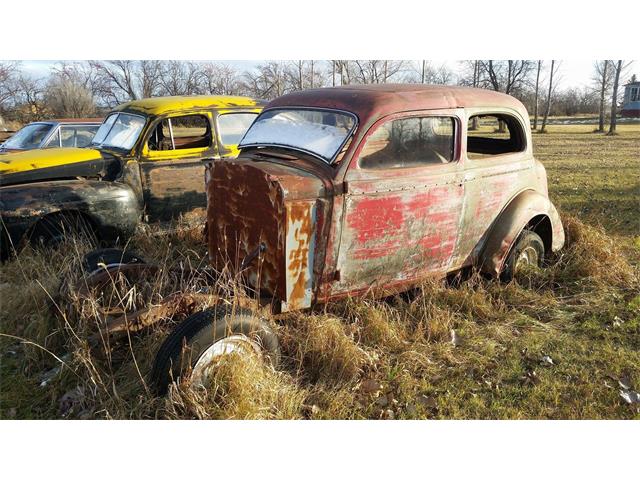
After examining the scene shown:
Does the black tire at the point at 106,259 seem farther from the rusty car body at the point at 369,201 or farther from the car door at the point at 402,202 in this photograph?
the car door at the point at 402,202

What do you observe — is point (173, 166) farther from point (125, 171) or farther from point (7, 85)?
point (7, 85)

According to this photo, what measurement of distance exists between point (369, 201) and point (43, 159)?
431 cm

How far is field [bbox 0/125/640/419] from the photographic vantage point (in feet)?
9.64

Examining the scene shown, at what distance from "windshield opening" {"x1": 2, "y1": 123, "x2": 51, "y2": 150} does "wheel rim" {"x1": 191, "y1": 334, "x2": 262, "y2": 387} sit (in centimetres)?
673

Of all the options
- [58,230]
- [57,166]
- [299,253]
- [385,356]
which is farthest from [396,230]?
[57,166]

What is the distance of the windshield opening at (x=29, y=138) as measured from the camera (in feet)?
25.6

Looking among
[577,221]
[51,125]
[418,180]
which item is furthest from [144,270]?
[51,125]

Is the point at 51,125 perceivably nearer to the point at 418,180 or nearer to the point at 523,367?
the point at 418,180

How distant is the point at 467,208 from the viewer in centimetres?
409

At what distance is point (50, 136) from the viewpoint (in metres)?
7.81

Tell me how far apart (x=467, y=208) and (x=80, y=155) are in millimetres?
4604

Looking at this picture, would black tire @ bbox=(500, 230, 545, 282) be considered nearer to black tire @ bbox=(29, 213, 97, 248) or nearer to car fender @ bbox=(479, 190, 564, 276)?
car fender @ bbox=(479, 190, 564, 276)

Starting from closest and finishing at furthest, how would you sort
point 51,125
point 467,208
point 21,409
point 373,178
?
point 21,409, point 373,178, point 467,208, point 51,125

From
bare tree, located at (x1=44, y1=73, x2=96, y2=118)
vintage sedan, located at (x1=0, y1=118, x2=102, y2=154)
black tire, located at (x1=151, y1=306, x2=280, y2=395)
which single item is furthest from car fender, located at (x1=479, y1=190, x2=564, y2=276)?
bare tree, located at (x1=44, y1=73, x2=96, y2=118)
